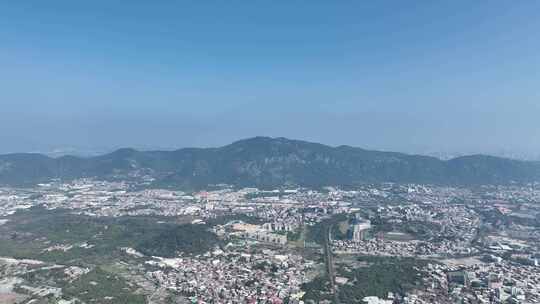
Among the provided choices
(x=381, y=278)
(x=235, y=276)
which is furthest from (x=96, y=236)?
(x=381, y=278)

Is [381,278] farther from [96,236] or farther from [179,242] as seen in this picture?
[96,236]

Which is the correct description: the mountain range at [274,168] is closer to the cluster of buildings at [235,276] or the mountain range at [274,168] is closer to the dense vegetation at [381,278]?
the cluster of buildings at [235,276]

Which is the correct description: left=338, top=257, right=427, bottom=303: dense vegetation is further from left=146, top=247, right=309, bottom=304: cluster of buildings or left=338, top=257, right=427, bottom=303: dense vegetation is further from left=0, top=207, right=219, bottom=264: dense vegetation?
left=0, top=207, right=219, bottom=264: dense vegetation

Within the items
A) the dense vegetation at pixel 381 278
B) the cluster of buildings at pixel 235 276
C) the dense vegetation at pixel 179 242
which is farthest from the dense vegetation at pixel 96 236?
the dense vegetation at pixel 381 278

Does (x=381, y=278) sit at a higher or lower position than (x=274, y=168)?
lower

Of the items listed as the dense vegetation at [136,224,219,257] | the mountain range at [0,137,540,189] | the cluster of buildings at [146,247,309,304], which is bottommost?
the cluster of buildings at [146,247,309,304]

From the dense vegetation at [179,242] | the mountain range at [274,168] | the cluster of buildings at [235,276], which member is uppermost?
the mountain range at [274,168]

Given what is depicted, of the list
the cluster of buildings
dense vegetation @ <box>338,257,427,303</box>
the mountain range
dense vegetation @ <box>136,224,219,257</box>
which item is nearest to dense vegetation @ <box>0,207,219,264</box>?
dense vegetation @ <box>136,224,219,257</box>

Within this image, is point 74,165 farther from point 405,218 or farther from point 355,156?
point 405,218
